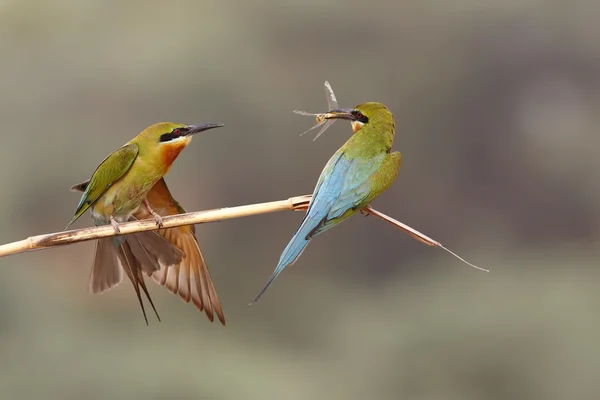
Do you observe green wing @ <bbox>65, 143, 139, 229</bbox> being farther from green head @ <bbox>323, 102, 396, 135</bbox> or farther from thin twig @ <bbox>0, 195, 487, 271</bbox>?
green head @ <bbox>323, 102, 396, 135</bbox>

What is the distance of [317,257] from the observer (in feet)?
48.0

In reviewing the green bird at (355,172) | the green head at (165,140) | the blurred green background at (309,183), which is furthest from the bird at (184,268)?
the blurred green background at (309,183)

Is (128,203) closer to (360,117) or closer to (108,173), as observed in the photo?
(108,173)

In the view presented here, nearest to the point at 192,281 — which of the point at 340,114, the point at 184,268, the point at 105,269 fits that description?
the point at 184,268

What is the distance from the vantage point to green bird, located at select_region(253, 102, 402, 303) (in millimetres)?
1481

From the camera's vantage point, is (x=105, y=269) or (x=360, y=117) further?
(x=105, y=269)

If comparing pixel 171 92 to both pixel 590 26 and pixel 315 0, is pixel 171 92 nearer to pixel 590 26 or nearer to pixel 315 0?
pixel 315 0

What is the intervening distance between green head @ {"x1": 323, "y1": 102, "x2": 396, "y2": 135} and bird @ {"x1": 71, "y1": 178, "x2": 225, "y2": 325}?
469mm

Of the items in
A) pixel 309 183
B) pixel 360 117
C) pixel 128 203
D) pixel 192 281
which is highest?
pixel 360 117

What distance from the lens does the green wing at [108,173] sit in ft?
6.05

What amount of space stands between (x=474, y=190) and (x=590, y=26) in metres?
3.25

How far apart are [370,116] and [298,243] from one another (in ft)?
1.05

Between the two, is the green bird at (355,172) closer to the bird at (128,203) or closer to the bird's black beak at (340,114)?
the bird's black beak at (340,114)

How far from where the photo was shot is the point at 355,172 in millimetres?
1547
